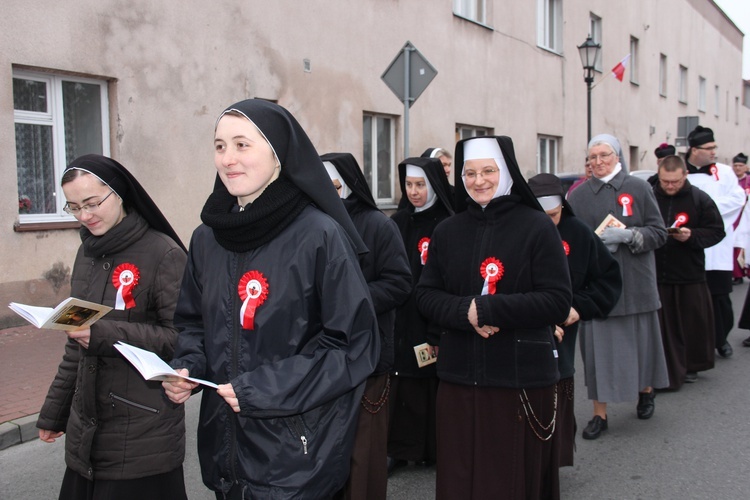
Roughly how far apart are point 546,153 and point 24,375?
1703cm

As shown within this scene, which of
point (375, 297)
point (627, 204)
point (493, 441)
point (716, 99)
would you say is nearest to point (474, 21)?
point (627, 204)

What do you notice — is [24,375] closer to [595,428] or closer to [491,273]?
[595,428]

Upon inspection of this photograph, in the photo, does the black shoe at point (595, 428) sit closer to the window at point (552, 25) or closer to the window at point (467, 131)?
the window at point (467, 131)

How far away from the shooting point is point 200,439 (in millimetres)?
2453

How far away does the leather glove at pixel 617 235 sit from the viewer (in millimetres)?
5250

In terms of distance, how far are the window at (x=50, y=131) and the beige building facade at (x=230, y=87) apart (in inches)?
0.6

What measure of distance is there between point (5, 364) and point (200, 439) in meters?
5.45

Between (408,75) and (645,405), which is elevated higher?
(408,75)

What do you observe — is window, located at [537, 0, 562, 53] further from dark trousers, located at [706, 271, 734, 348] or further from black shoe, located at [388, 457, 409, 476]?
black shoe, located at [388, 457, 409, 476]

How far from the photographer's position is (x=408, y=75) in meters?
9.24

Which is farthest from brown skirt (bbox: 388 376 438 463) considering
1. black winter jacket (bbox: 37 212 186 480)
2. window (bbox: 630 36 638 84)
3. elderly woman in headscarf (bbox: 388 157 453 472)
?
window (bbox: 630 36 638 84)

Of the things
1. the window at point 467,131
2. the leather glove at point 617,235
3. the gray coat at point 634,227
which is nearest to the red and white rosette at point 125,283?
the leather glove at point 617,235

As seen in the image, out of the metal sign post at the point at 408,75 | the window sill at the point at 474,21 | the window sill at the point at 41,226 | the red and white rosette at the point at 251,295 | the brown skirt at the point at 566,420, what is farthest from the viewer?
the window sill at the point at 474,21

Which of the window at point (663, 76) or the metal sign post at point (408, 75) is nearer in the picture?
the metal sign post at point (408, 75)
